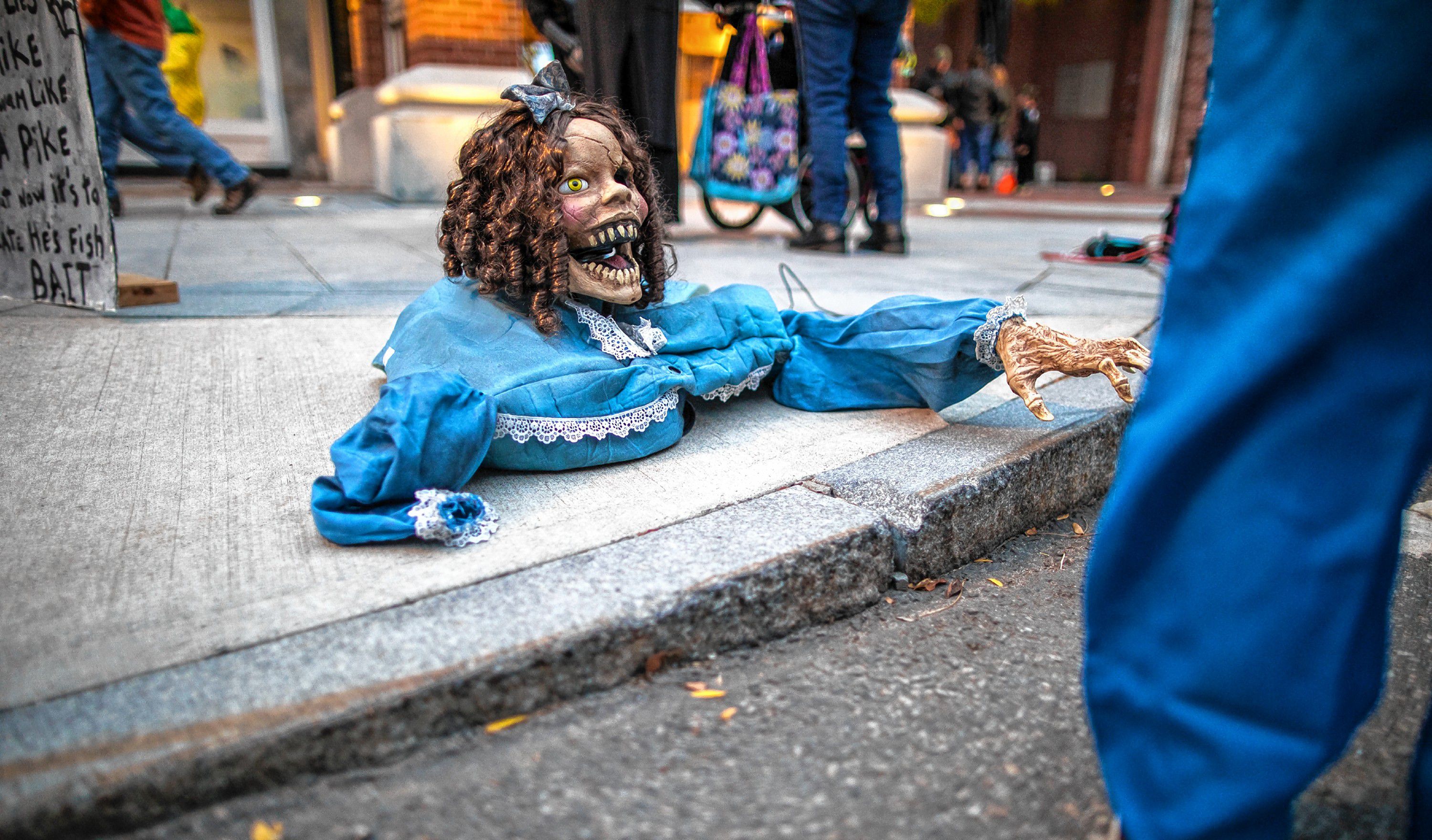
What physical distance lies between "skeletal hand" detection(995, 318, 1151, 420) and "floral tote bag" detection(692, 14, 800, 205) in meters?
3.29

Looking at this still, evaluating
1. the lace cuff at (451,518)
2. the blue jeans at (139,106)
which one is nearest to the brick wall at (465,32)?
the blue jeans at (139,106)

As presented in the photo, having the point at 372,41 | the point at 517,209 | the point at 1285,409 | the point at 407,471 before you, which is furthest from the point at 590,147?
the point at 372,41

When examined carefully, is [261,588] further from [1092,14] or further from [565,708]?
[1092,14]

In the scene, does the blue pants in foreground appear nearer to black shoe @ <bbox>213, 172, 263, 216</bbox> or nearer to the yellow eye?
the yellow eye

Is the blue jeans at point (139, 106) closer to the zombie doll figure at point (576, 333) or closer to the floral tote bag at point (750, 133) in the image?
the floral tote bag at point (750, 133)

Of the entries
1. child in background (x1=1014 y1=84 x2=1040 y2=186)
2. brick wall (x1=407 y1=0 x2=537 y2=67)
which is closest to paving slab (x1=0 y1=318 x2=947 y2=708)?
brick wall (x1=407 y1=0 x2=537 y2=67)

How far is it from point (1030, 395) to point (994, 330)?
163 millimetres

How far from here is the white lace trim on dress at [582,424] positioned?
5.67 ft

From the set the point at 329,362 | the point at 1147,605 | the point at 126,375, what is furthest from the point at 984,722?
the point at 126,375

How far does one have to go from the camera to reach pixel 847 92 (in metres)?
4.48

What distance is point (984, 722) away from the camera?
51.2 inches

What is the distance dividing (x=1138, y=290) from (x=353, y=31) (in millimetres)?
9984

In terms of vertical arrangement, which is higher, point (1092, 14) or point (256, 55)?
point (1092, 14)

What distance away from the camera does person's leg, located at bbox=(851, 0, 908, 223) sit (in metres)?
4.38
